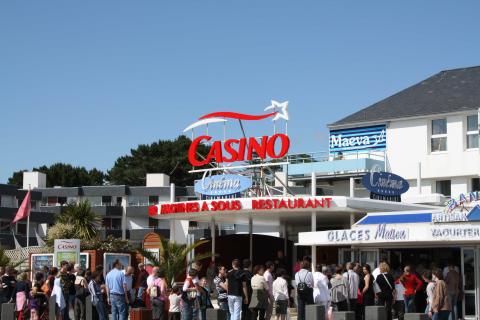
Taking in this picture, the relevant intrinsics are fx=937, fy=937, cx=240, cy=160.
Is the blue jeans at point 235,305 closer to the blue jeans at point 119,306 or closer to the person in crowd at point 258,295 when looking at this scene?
the person in crowd at point 258,295

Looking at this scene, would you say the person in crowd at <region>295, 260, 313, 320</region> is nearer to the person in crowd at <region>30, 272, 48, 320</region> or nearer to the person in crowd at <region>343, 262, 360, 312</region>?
the person in crowd at <region>343, 262, 360, 312</region>

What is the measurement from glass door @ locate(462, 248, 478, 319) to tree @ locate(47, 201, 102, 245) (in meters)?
19.7

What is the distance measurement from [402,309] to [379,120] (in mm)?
23722

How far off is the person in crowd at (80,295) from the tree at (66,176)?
240 ft

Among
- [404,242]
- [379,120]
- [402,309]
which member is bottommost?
[402,309]

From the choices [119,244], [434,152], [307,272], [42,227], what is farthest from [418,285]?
[42,227]

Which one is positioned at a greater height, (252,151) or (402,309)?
(252,151)

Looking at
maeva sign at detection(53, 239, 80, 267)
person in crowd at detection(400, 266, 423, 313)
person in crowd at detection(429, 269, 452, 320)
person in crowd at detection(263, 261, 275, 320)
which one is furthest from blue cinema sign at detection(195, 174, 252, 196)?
person in crowd at detection(429, 269, 452, 320)

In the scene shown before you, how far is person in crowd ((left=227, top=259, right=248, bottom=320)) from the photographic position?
21.0 meters

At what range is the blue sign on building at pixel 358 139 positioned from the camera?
1833 inches

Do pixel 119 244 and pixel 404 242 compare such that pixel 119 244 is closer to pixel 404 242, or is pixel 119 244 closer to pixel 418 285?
pixel 404 242

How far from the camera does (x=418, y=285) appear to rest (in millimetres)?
23312

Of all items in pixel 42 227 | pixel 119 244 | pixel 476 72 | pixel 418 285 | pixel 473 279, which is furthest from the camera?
pixel 42 227

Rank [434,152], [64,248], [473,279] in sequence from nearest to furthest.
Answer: [473,279] → [64,248] → [434,152]
